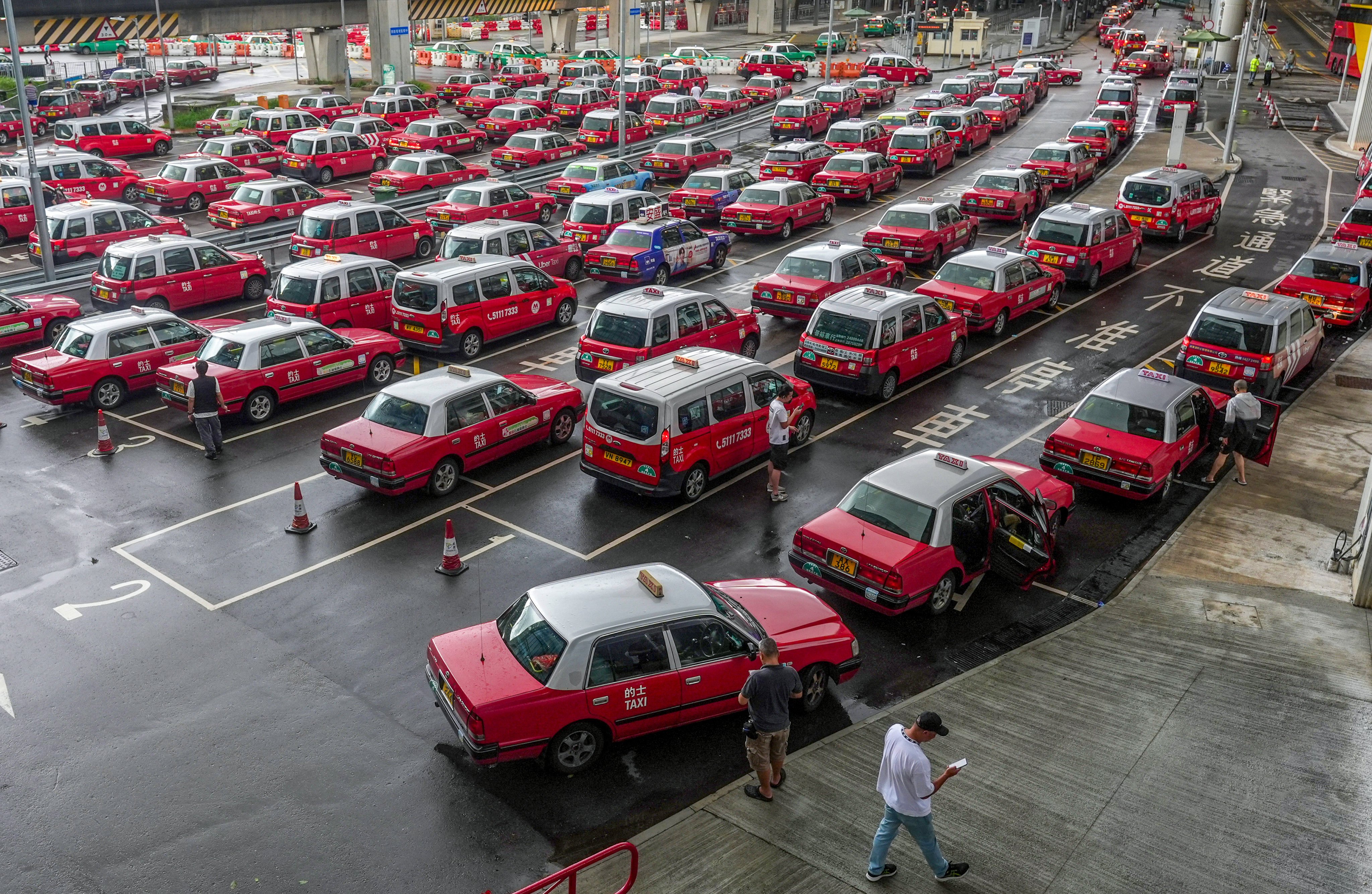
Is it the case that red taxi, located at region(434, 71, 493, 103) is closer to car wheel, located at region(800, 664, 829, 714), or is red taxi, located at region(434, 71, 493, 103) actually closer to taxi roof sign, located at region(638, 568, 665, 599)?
taxi roof sign, located at region(638, 568, 665, 599)

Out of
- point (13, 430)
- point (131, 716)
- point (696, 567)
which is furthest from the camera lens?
point (13, 430)

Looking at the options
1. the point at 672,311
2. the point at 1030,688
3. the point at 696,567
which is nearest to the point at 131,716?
the point at 696,567

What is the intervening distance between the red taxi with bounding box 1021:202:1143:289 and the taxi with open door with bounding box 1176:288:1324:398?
20.0 feet

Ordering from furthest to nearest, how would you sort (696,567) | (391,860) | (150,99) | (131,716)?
(150,99) → (696,567) → (131,716) → (391,860)

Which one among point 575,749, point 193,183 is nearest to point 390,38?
point 193,183

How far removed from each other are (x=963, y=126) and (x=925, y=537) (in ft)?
117

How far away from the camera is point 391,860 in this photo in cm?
882

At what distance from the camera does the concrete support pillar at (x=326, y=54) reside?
63625mm

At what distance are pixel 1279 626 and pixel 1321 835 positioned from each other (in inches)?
168

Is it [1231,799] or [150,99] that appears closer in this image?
[1231,799]

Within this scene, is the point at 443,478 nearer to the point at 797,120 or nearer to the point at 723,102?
the point at 797,120

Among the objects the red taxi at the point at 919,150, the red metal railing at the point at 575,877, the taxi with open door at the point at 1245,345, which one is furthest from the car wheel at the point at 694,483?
the red taxi at the point at 919,150

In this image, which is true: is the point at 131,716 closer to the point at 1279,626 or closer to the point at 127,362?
the point at 127,362

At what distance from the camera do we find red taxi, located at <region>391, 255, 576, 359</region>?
2139cm
